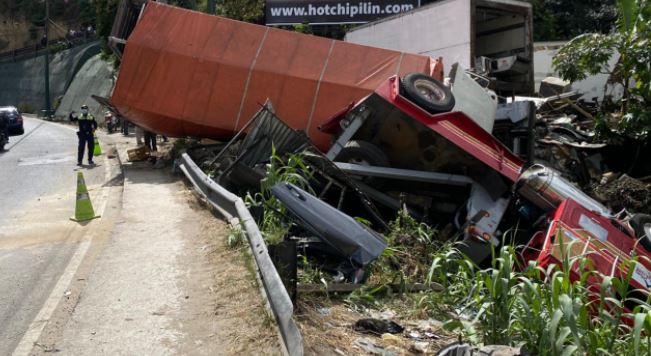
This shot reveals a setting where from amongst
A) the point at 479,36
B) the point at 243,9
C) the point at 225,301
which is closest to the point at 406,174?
the point at 225,301

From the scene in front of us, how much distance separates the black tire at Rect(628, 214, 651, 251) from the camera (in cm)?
735

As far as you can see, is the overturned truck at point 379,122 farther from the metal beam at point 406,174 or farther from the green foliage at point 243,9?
the green foliage at point 243,9

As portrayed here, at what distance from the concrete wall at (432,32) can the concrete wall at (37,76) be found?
3496 cm

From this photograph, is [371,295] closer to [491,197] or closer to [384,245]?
[384,245]

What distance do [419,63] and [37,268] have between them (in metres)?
8.51

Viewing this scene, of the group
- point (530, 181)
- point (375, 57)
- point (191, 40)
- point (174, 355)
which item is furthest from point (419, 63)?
point (174, 355)

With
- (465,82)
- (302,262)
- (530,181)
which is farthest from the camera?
(465,82)

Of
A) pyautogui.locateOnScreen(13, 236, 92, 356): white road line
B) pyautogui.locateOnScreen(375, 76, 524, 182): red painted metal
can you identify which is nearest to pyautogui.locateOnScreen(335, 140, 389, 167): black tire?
pyautogui.locateOnScreen(375, 76, 524, 182): red painted metal

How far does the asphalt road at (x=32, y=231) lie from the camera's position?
5.16 meters

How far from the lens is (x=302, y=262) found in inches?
231

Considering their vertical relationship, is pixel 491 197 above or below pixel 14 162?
above

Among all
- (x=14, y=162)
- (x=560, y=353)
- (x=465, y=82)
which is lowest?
(x=14, y=162)

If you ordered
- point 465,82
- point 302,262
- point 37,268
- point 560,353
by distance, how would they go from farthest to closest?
1. point 465,82
2. point 37,268
3. point 302,262
4. point 560,353

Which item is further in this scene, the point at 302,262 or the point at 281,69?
the point at 281,69
